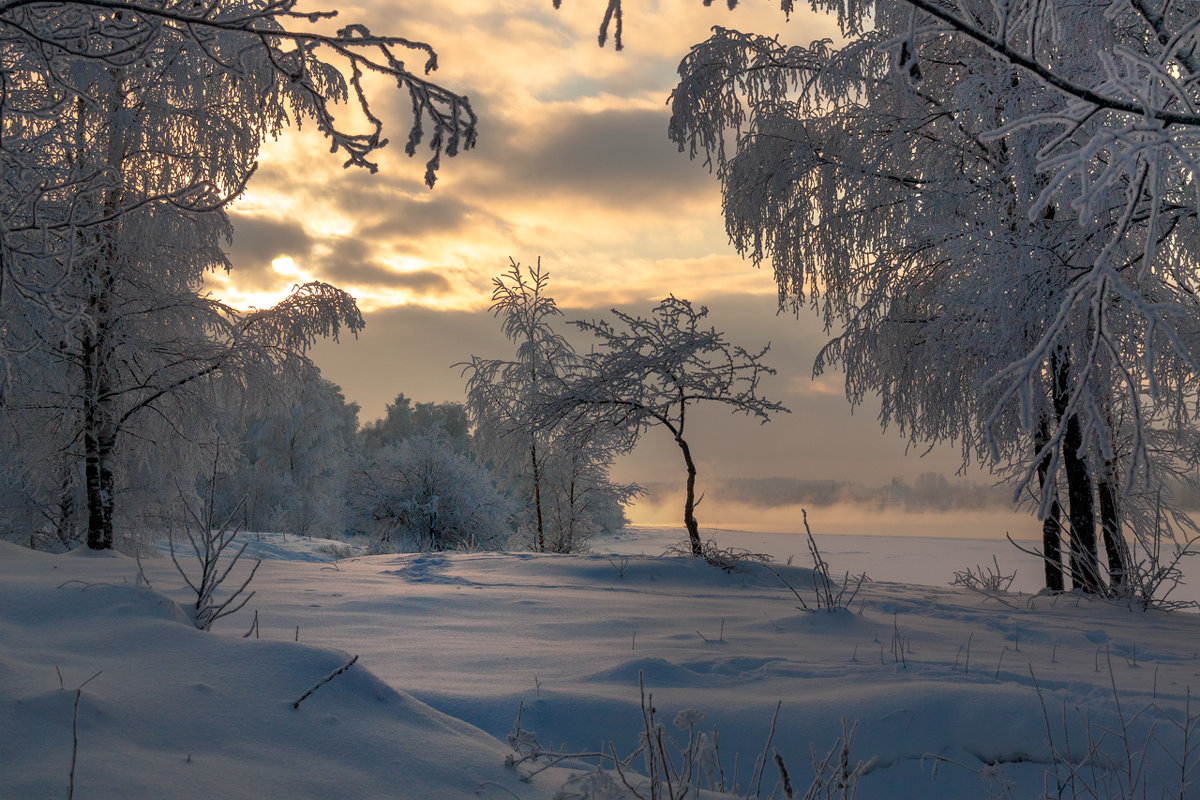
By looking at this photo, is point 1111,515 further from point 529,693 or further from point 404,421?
point 404,421

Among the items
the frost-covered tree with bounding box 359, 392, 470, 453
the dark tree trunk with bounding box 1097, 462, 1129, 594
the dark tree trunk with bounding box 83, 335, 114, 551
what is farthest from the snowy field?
the frost-covered tree with bounding box 359, 392, 470, 453

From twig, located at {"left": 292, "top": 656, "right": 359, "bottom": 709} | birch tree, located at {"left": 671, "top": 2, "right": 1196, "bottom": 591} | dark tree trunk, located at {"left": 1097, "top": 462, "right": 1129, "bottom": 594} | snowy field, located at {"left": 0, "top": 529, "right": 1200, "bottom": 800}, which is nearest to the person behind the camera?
snowy field, located at {"left": 0, "top": 529, "right": 1200, "bottom": 800}

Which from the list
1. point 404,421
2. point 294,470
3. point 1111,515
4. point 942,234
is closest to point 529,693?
point 942,234

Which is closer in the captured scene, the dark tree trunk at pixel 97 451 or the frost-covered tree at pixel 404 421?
the dark tree trunk at pixel 97 451

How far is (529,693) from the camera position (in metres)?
3.31

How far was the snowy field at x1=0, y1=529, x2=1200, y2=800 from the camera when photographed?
228cm

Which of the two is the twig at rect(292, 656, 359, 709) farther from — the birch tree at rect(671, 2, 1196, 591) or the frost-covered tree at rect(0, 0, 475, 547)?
the frost-covered tree at rect(0, 0, 475, 547)

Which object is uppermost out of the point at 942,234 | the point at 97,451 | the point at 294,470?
the point at 942,234

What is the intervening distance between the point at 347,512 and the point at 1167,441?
16029 mm

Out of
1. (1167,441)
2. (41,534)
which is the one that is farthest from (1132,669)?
(41,534)

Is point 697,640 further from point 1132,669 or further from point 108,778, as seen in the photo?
point 108,778

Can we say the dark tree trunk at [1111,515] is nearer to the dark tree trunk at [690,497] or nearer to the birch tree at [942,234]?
the birch tree at [942,234]

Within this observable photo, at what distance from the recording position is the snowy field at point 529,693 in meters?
2.28

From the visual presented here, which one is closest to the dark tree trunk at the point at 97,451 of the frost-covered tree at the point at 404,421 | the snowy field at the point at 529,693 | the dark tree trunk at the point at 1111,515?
the snowy field at the point at 529,693
